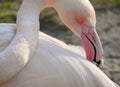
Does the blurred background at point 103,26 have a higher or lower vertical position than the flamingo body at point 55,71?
lower

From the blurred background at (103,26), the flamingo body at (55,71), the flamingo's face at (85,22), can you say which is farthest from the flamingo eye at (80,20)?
the blurred background at (103,26)

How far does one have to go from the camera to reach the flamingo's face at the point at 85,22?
4.11m

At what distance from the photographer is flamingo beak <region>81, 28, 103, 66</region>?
4.14 meters

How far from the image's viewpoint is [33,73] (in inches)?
151

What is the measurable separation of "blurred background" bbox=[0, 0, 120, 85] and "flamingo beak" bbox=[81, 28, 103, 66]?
1.86 m

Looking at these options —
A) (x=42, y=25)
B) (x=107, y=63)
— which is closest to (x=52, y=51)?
(x=107, y=63)

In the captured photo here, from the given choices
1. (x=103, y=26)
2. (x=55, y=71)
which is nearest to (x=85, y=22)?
(x=55, y=71)

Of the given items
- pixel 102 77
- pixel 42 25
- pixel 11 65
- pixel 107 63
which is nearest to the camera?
pixel 11 65

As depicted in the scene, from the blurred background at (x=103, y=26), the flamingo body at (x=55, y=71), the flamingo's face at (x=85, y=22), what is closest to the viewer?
the flamingo body at (x=55, y=71)

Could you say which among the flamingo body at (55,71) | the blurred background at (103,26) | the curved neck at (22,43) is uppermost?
the curved neck at (22,43)

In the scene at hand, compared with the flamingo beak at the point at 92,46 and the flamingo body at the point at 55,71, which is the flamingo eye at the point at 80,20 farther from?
the flamingo body at the point at 55,71

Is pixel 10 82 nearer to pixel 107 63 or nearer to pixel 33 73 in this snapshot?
pixel 33 73

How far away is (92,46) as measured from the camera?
416 cm

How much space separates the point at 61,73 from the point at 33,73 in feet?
0.73
